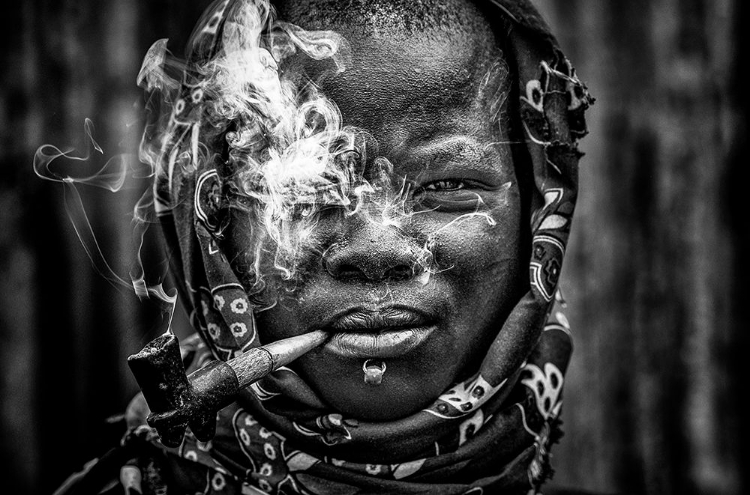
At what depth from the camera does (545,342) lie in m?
2.12

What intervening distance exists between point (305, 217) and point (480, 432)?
2.73 feet

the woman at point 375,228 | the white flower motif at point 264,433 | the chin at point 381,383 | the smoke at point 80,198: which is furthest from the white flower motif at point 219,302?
the smoke at point 80,198

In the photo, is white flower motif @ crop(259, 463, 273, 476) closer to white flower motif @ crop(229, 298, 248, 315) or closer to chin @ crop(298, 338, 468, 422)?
chin @ crop(298, 338, 468, 422)

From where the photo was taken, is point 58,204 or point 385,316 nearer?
point 385,316

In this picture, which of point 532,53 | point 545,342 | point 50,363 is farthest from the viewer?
point 50,363

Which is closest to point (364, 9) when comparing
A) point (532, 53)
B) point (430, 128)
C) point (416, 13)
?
point (416, 13)

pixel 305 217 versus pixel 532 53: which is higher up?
pixel 532 53

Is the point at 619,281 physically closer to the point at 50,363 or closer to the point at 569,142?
the point at 569,142

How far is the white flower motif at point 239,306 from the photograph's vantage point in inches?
71.2

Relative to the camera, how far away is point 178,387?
1277 mm

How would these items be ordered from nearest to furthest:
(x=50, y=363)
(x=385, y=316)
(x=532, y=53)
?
(x=385, y=316), (x=532, y=53), (x=50, y=363)

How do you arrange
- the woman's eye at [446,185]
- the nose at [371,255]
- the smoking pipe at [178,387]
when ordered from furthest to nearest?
the woman's eye at [446,185]
the nose at [371,255]
the smoking pipe at [178,387]

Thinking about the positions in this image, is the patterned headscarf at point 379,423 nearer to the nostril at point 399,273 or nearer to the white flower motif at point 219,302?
the white flower motif at point 219,302

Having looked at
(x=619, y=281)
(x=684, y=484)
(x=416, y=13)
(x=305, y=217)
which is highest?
(x=416, y=13)
